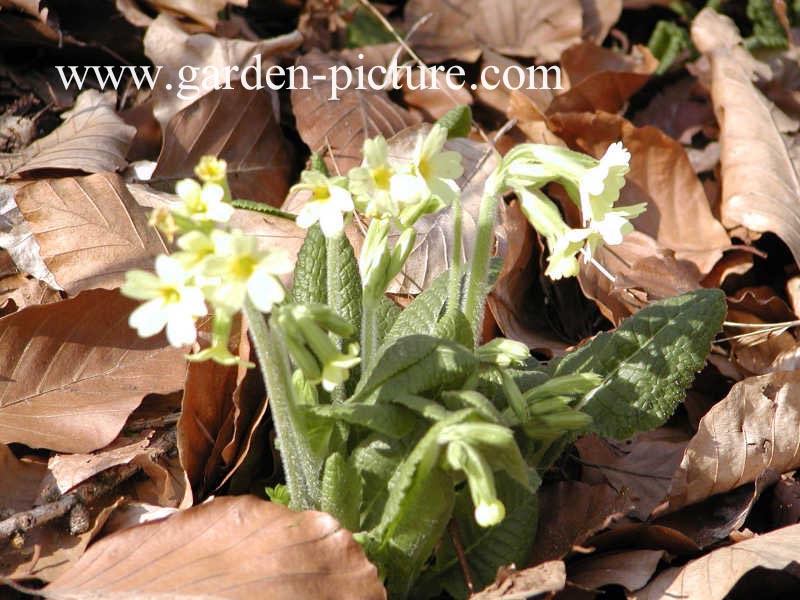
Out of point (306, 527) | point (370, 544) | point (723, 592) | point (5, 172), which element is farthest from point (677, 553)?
point (5, 172)

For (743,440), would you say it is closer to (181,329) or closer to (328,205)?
(328,205)

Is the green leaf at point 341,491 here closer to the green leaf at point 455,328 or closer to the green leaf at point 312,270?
the green leaf at point 455,328

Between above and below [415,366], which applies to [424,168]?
above

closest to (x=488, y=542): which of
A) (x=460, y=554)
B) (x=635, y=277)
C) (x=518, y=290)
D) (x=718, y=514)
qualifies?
(x=460, y=554)

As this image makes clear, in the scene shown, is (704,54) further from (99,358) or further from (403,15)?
(99,358)

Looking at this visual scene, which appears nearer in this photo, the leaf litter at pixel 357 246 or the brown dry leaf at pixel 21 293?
the leaf litter at pixel 357 246

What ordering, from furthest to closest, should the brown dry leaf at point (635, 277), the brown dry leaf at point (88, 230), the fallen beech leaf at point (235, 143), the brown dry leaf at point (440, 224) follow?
the fallen beech leaf at point (235, 143) → the brown dry leaf at point (635, 277) → the brown dry leaf at point (440, 224) → the brown dry leaf at point (88, 230)

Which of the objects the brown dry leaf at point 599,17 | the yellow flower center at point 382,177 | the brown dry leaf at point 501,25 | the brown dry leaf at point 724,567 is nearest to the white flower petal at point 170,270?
the yellow flower center at point 382,177
